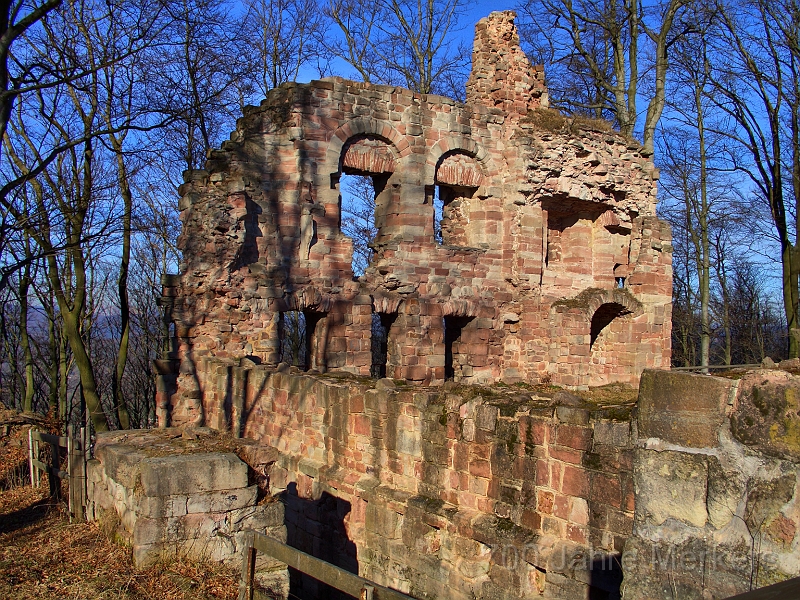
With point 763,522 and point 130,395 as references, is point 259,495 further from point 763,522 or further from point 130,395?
point 130,395

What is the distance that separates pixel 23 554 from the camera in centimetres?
600

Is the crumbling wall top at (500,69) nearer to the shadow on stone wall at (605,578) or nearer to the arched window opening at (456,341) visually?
the arched window opening at (456,341)

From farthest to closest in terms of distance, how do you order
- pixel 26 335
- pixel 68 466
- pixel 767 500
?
pixel 26 335, pixel 68 466, pixel 767 500

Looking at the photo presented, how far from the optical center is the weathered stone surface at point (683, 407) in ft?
10.6

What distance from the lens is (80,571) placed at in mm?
5547

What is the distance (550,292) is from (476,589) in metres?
8.89

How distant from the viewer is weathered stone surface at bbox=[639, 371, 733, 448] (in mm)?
3240

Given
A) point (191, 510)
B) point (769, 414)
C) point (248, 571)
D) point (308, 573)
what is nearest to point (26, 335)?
point (191, 510)

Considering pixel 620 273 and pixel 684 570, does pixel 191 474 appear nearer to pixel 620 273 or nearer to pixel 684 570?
pixel 684 570

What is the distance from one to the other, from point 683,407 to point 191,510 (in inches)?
149

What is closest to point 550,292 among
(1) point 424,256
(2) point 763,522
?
(1) point 424,256

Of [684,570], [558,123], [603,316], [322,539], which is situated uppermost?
[558,123]

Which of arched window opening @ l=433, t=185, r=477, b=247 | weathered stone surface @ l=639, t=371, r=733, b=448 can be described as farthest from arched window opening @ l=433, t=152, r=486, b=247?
weathered stone surface @ l=639, t=371, r=733, b=448

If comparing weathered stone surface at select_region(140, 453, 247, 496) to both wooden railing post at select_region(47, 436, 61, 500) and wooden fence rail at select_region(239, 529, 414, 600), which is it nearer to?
wooden fence rail at select_region(239, 529, 414, 600)
